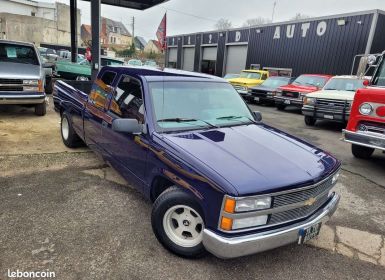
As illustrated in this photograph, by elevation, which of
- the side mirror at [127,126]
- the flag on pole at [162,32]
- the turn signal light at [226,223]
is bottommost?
the turn signal light at [226,223]

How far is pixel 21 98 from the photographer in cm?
806

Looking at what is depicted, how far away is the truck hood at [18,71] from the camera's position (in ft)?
25.9

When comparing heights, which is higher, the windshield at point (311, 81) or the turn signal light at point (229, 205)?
the windshield at point (311, 81)

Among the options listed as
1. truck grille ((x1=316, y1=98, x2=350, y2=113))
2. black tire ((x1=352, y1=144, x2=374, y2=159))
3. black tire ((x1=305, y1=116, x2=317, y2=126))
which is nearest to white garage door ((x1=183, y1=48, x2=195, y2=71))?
black tire ((x1=305, y1=116, x2=317, y2=126))

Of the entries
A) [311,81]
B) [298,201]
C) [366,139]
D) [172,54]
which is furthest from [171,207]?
[172,54]

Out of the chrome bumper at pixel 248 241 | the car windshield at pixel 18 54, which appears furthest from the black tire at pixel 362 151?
the car windshield at pixel 18 54

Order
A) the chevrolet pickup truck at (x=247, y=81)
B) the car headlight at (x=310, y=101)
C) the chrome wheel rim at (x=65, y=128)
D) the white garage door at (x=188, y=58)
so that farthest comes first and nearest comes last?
the white garage door at (x=188, y=58)
the chevrolet pickup truck at (x=247, y=81)
the car headlight at (x=310, y=101)
the chrome wheel rim at (x=65, y=128)

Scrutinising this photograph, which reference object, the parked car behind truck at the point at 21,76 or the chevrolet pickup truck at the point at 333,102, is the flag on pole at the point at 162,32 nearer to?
the chevrolet pickup truck at the point at 333,102

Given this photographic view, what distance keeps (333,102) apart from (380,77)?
4173 mm

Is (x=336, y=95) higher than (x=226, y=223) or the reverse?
higher

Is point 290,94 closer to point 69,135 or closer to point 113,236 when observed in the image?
point 69,135

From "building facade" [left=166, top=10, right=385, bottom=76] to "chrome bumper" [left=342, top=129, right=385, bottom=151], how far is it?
12.6 m

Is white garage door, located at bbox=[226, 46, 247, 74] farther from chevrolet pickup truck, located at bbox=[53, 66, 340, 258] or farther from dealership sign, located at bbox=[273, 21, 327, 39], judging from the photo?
chevrolet pickup truck, located at bbox=[53, 66, 340, 258]

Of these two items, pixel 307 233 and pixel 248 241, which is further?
pixel 307 233
